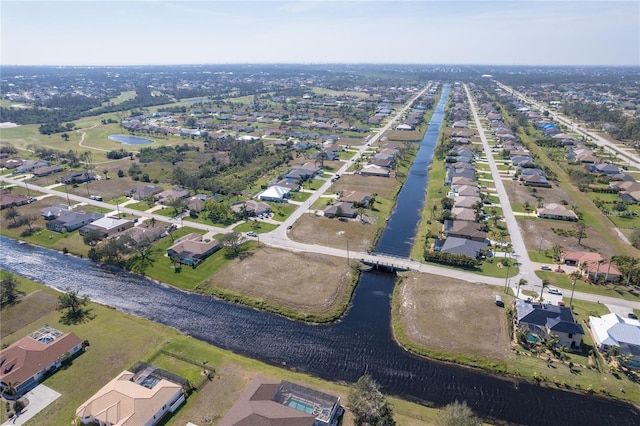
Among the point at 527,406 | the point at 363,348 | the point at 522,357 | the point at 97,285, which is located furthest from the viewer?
the point at 97,285

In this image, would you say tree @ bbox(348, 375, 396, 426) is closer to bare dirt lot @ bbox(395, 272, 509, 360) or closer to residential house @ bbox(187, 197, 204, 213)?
bare dirt lot @ bbox(395, 272, 509, 360)

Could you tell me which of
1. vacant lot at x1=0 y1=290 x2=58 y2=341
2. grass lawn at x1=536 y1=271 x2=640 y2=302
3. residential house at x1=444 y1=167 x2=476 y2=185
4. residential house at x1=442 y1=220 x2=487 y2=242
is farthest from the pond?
grass lawn at x1=536 y1=271 x2=640 y2=302

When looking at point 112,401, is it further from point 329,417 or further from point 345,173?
point 345,173

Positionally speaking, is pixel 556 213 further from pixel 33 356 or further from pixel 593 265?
pixel 33 356

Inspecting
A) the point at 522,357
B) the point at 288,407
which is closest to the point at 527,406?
the point at 522,357

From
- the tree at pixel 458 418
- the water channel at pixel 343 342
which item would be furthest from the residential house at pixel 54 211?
the tree at pixel 458 418

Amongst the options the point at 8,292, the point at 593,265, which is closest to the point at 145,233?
the point at 8,292

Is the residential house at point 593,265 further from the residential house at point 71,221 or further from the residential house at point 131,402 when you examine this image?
the residential house at point 71,221
